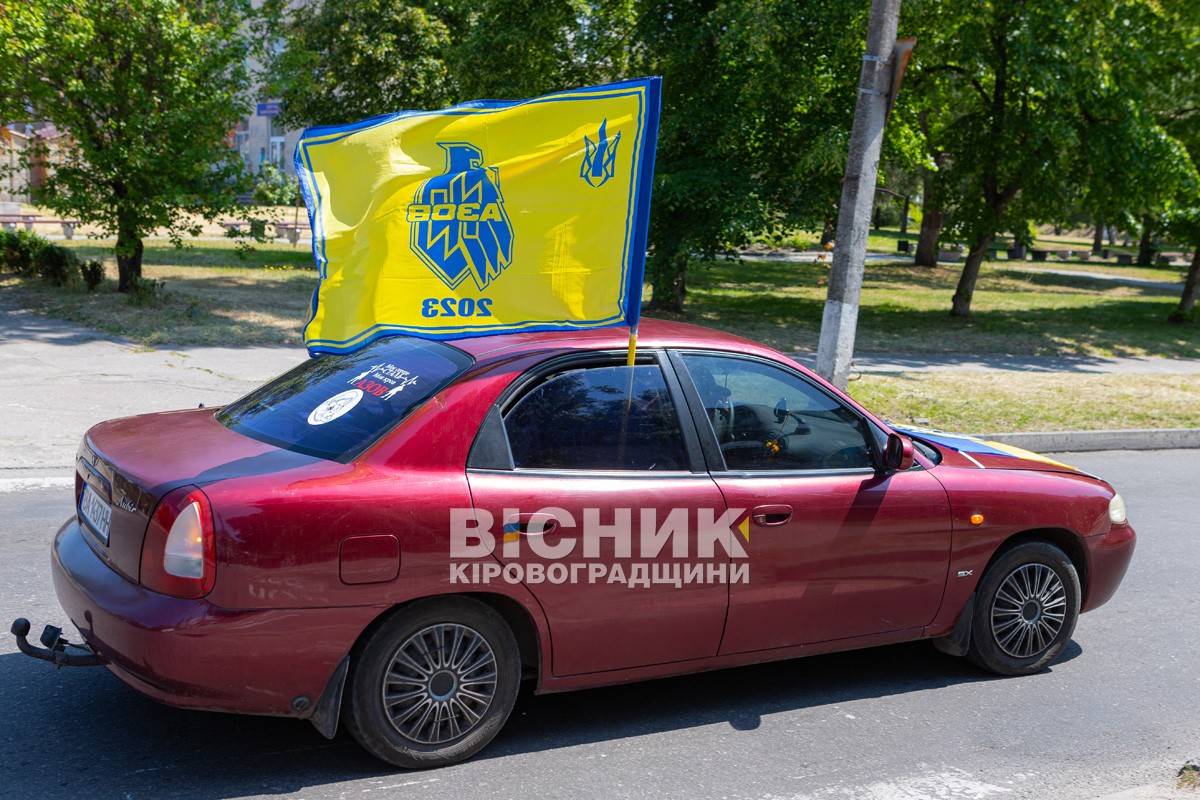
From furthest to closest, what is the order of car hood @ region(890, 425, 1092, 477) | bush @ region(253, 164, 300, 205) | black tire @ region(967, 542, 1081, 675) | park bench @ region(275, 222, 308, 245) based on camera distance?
park bench @ region(275, 222, 308, 245)
bush @ region(253, 164, 300, 205)
car hood @ region(890, 425, 1092, 477)
black tire @ region(967, 542, 1081, 675)

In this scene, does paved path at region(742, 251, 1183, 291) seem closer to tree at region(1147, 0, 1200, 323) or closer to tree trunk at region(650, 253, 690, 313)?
tree at region(1147, 0, 1200, 323)

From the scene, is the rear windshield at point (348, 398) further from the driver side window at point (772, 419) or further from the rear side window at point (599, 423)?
the driver side window at point (772, 419)

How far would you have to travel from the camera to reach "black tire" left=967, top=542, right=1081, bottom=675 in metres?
5.01

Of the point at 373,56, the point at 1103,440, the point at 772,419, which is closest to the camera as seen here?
the point at 772,419

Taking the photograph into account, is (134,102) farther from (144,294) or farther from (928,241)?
(928,241)

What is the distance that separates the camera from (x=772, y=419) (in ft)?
15.2

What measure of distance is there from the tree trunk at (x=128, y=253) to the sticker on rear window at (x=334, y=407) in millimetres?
13740

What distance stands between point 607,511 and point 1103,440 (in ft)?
29.5

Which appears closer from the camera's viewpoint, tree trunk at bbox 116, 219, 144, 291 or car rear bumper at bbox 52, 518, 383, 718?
car rear bumper at bbox 52, 518, 383, 718

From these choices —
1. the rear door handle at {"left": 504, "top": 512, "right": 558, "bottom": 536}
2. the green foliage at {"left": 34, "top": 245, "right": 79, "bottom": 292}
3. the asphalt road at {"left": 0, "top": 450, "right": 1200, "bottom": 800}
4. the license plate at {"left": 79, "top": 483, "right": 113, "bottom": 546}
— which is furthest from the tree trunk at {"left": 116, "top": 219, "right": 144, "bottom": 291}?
the rear door handle at {"left": 504, "top": 512, "right": 558, "bottom": 536}

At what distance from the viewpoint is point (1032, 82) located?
61.3ft

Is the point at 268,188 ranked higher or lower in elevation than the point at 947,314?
higher

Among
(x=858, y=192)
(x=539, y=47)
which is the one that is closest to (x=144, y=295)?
(x=539, y=47)

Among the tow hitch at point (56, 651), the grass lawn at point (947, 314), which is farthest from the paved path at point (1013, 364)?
the tow hitch at point (56, 651)
